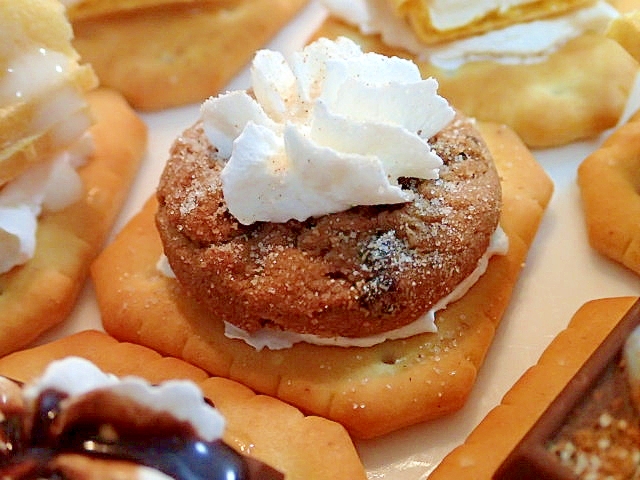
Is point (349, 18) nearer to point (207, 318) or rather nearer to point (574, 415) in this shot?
point (207, 318)

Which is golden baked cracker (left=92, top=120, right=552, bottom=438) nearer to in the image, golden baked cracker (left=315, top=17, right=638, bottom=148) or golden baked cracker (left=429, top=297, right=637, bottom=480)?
golden baked cracker (left=429, top=297, right=637, bottom=480)

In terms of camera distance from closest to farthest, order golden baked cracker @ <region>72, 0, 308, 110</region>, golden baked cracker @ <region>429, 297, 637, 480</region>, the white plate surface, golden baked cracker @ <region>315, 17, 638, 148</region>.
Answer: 1. golden baked cracker @ <region>429, 297, 637, 480</region>
2. the white plate surface
3. golden baked cracker @ <region>315, 17, 638, 148</region>
4. golden baked cracker @ <region>72, 0, 308, 110</region>

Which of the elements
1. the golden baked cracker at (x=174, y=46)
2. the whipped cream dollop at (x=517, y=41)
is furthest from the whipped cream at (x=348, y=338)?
the golden baked cracker at (x=174, y=46)

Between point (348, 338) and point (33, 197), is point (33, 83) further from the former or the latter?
point (348, 338)

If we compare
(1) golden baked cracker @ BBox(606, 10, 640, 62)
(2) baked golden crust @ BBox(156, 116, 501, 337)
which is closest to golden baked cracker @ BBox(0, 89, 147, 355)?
(2) baked golden crust @ BBox(156, 116, 501, 337)

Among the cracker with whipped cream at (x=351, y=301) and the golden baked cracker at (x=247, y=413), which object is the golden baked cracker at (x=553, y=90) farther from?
the golden baked cracker at (x=247, y=413)

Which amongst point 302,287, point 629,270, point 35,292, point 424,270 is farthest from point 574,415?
point 35,292
